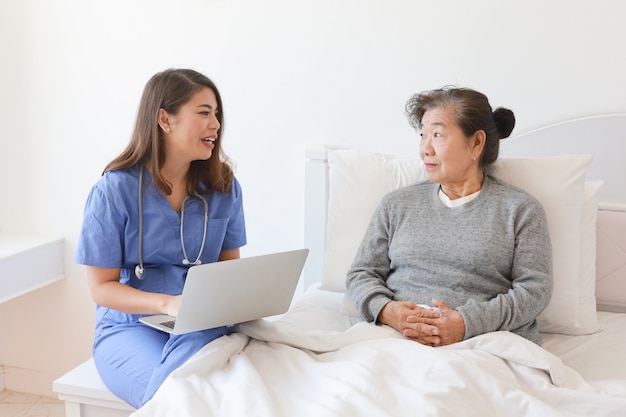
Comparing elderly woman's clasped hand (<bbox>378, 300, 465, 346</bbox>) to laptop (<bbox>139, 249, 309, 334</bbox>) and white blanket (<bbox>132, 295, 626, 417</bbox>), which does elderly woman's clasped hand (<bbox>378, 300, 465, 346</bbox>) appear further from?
laptop (<bbox>139, 249, 309, 334</bbox>)

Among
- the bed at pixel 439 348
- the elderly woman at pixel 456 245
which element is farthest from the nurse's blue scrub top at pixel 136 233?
the elderly woman at pixel 456 245

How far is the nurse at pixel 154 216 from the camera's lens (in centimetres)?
172

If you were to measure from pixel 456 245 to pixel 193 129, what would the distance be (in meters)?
0.66

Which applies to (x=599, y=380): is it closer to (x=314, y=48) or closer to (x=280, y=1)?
(x=314, y=48)

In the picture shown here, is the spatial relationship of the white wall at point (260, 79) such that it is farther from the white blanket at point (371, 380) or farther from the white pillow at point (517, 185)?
the white blanket at point (371, 380)

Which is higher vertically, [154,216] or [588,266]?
[154,216]

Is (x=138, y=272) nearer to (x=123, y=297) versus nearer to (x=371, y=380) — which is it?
(x=123, y=297)

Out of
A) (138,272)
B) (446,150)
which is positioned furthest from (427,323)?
(138,272)

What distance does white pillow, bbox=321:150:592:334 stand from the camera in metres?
1.85

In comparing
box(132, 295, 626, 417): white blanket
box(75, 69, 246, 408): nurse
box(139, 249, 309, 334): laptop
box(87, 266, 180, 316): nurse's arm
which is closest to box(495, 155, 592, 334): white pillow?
box(132, 295, 626, 417): white blanket

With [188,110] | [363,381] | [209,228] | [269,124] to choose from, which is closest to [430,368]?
[363,381]

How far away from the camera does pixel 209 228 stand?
188 cm

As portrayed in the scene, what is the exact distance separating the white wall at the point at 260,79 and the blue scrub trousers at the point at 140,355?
2.59 ft

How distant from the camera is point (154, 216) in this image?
70.6 inches
